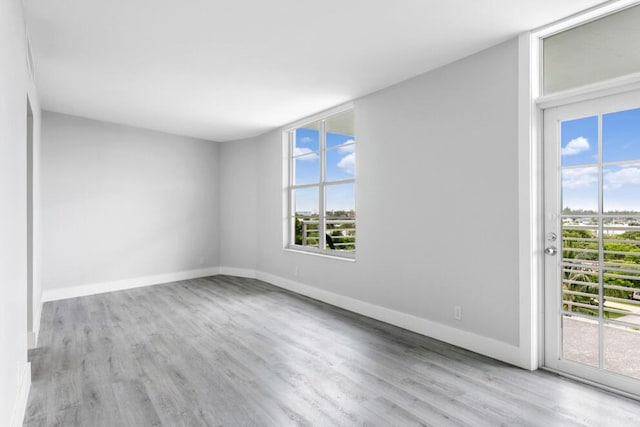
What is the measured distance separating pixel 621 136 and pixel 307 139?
393cm

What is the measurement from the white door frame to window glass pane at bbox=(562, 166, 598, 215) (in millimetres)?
164

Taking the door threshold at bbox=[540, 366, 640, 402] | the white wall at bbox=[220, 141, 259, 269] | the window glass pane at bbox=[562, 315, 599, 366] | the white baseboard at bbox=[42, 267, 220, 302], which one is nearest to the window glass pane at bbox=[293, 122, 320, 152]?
the white wall at bbox=[220, 141, 259, 269]

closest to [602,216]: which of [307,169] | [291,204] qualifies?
[307,169]

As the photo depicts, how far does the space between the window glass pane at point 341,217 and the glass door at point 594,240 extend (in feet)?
7.71

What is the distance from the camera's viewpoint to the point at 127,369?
2.89m

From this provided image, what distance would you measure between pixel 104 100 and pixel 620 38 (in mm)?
5193

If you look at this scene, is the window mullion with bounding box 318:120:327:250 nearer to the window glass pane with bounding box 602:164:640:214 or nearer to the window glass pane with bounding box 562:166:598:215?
the window glass pane with bounding box 562:166:598:215

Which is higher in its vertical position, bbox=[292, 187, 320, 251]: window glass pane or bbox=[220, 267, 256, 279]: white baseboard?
bbox=[292, 187, 320, 251]: window glass pane

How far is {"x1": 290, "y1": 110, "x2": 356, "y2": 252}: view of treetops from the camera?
4.87 metres

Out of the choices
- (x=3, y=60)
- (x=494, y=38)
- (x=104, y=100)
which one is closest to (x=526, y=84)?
(x=494, y=38)

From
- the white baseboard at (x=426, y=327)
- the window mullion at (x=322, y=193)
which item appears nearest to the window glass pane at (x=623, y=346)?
the white baseboard at (x=426, y=327)

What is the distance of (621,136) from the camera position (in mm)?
2498

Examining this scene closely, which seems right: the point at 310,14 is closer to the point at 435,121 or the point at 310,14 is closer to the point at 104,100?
the point at 435,121

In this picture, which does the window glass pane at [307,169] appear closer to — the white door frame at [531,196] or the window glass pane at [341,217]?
the window glass pane at [341,217]
